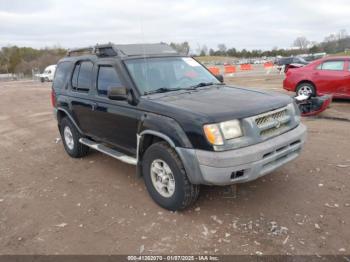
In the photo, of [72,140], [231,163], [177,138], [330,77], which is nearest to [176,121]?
[177,138]

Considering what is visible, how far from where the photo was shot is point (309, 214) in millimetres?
3742

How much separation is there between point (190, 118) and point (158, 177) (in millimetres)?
1033

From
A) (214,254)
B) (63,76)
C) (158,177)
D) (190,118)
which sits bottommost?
(214,254)

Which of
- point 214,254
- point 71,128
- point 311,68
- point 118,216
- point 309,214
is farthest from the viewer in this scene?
point 311,68

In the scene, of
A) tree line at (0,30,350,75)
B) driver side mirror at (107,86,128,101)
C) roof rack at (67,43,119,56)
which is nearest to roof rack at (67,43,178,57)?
roof rack at (67,43,119,56)

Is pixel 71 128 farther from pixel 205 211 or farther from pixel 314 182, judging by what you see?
pixel 314 182

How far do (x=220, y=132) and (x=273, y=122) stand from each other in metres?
0.78

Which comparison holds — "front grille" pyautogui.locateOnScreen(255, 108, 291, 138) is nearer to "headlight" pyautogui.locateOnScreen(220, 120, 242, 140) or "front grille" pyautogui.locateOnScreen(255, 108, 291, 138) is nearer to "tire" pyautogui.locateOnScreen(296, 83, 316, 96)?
"headlight" pyautogui.locateOnScreen(220, 120, 242, 140)

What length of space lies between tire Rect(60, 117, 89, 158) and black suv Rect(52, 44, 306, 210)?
0.35 m

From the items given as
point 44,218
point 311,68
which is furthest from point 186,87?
point 311,68

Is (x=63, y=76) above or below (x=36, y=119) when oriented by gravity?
above

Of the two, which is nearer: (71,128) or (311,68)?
(71,128)

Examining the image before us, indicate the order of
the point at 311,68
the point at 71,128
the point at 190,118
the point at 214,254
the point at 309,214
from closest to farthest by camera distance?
1. the point at 214,254
2. the point at 190,118
3. the point at 309,214
4. the point at 71,128
5. the point at 311,68

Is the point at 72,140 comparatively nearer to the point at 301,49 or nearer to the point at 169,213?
the point at 169,213
